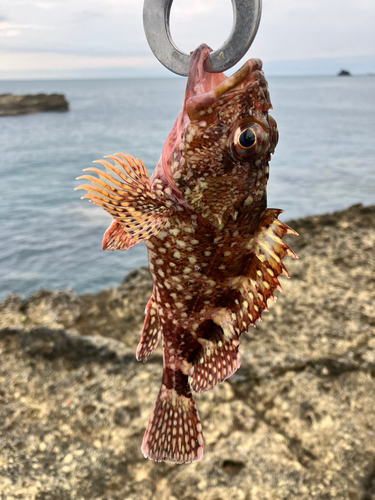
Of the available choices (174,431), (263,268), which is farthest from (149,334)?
(263,268)

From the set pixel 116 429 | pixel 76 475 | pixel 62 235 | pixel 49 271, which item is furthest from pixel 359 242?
pixel 62 235

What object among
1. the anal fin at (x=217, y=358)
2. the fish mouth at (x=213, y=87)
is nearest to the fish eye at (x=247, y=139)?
the fish mouth at (x=213, y=87)

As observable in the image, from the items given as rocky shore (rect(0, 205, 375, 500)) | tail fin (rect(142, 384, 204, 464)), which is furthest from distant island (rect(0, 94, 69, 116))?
tail fin (rect(142, 384, 204, 464))

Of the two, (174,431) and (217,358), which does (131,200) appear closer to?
(217,358)

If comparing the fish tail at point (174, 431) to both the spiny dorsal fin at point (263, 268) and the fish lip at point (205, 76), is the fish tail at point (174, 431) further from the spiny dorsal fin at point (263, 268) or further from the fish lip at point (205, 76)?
the fish lip at point (205, 76)

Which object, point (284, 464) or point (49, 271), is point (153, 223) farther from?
point (49, 271)

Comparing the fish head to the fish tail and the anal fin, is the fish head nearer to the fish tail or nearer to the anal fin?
the anal fin
